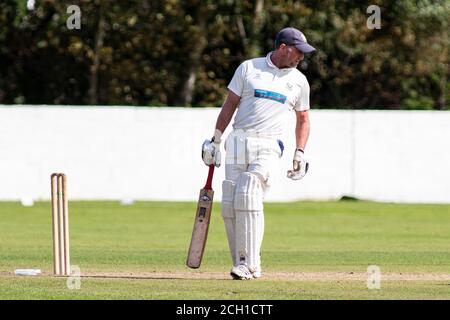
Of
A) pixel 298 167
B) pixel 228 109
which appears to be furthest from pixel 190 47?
pixel 228 109

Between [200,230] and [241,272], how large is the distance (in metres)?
0.62

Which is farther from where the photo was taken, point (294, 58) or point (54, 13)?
point (54, 13)

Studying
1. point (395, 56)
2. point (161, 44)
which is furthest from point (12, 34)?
point (395, 56)

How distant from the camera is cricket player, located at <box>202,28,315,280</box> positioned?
1245cm

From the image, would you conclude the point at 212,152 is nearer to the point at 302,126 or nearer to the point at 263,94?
the point at 263,94

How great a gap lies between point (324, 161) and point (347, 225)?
736 cm

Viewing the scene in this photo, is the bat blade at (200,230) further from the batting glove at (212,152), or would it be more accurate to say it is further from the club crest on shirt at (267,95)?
the club crest on shirt at (267,95)

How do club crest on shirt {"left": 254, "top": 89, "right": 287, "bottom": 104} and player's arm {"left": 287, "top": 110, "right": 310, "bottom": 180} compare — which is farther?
player's arm {"left": 287, "top": 110, "right": 310, "bottom": 180}

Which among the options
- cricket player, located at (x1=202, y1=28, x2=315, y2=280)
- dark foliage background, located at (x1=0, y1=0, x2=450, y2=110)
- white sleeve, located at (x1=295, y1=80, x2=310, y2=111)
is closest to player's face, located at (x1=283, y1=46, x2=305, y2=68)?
cricket player, located at (x1=202, y1=28, x2=315, y2=280)

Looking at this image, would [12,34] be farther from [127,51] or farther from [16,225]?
[16,225]

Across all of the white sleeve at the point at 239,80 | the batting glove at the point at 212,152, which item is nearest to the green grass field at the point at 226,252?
the batting glove at the point at 212,152

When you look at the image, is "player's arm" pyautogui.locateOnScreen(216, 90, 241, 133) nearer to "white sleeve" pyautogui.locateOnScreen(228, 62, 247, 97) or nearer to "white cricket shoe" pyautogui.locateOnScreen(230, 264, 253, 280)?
"white sleeve" pyautogui.locateOnScreen(228, 62, 247, 97)

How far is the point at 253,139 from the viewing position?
1256cm

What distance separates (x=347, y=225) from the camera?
23.0 metres
